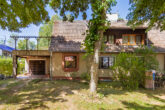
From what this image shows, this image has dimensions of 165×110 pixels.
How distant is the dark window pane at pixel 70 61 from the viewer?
1042 cm

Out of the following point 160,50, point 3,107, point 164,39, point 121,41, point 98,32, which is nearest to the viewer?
point 3,107

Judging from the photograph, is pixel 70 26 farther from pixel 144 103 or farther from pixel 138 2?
pixel 144 103

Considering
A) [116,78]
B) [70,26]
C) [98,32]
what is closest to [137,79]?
[116,78]

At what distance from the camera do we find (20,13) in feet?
23.0

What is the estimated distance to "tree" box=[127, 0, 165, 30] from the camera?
6.99m

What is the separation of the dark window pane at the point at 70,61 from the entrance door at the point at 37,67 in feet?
20.1

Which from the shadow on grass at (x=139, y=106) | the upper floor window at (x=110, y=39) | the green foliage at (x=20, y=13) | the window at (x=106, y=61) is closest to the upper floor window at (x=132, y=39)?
the upper floor window at (x=110, y=39)

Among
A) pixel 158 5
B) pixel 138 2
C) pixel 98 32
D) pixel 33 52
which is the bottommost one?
pixel 33 52

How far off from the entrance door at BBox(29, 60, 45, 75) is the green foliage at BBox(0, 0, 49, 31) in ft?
23.8

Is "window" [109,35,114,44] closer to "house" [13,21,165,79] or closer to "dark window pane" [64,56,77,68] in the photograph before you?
"house" [13,21,165,79]

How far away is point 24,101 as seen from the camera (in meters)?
4.91

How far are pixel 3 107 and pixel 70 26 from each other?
33.6 ft

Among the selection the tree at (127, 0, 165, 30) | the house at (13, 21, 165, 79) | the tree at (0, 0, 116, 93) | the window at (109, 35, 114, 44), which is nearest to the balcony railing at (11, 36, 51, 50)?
the house at (13, 21, 165, 79)

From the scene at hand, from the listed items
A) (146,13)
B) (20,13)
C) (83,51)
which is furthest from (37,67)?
(146,13)
